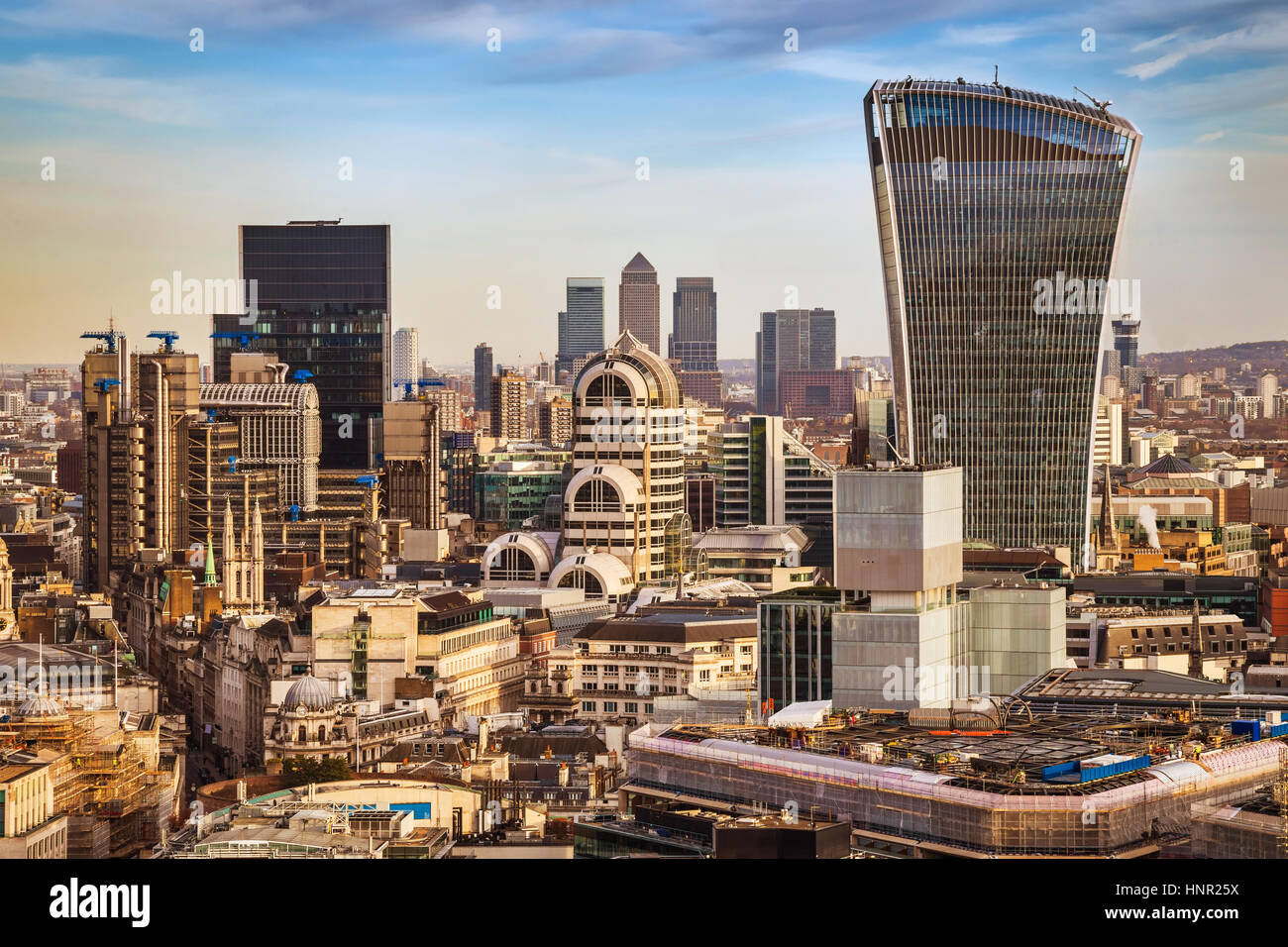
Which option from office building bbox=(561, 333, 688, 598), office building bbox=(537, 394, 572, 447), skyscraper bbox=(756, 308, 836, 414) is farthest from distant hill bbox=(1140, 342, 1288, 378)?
office building bbox=(537, 394, 572, 447)

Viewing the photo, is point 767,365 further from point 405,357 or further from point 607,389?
point 607,389

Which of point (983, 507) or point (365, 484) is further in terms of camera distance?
point (365, 484)

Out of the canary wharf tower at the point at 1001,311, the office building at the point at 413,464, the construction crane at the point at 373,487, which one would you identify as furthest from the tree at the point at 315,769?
the office building at the point at 413,464

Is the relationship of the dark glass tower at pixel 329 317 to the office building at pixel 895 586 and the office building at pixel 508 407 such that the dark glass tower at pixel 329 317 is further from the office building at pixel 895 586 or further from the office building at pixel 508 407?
the office building at pixel 895 586

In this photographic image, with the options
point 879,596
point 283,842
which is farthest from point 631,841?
point 879,596

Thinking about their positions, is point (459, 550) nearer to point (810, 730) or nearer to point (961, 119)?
point (961, 119)

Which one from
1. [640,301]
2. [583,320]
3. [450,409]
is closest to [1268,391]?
[640,301]
